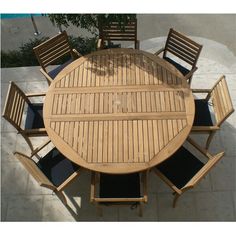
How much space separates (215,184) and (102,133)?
2064 millimetres

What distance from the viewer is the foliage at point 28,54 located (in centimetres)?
682

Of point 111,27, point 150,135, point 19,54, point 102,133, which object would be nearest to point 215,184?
point 150,135

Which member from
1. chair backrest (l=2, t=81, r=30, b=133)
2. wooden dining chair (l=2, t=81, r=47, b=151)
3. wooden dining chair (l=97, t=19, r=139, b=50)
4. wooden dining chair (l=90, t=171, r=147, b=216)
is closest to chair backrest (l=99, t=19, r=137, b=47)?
wooden dining chair (l=97, t=19, r=139, b=50)

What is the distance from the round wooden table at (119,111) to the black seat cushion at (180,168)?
56 centimetres

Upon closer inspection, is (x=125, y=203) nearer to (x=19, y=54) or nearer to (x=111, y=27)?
(x=111, y=27)

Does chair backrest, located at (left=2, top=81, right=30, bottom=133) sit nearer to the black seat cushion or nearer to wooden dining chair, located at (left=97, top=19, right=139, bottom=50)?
wooden dining chair, located at (left=97, top=19, right=139, bottom=50)

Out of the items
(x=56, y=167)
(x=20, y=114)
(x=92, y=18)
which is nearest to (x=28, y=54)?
(x=92, y=18)

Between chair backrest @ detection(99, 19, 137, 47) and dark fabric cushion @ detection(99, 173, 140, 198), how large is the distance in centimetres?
264

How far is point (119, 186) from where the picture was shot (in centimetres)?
447

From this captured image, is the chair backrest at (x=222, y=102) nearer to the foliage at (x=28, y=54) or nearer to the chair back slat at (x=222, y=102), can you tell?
the chair back slat at (x=222, y=102)

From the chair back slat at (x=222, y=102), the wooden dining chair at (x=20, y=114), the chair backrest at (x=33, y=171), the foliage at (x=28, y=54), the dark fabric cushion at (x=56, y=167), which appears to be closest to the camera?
the chair backrest at (x=33, y=171)

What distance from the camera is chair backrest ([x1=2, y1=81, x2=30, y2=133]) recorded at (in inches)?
183

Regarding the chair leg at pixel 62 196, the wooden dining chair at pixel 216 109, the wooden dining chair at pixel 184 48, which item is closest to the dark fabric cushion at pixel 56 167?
the chair leg at pixel 62 196

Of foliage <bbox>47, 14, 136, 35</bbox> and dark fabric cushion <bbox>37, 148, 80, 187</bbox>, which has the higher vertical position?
Result: foliage <bbox>47, 14, 136, 35</bbox>
